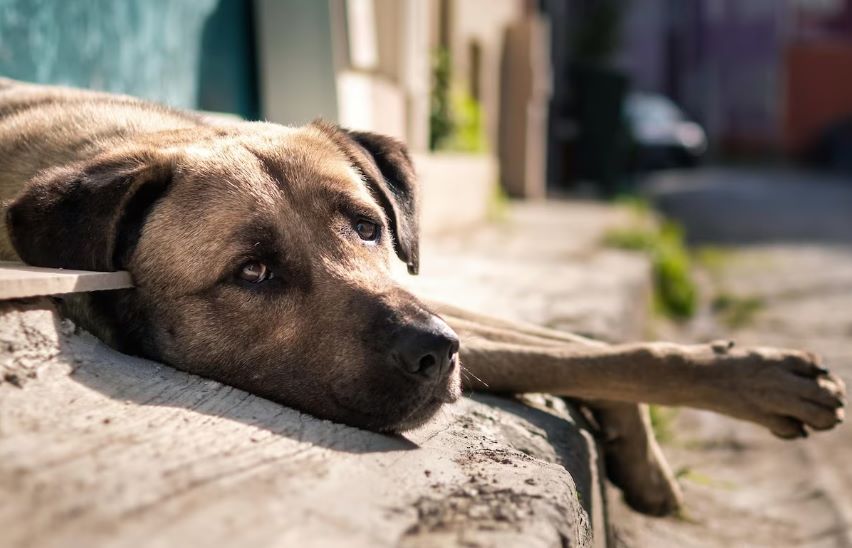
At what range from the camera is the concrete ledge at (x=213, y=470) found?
1552 millimetres

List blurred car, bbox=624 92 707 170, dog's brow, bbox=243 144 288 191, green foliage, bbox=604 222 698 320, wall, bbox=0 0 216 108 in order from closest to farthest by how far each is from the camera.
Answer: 1. dog's brow, bbox=243 144 288 191
2. wall, bbox=0 0 216 108
3. green foliage, bbox=604 222 698 320
4. blurred car, bbox=624 92 707 170

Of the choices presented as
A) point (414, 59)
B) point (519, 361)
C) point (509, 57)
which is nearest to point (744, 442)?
point (519, 361)

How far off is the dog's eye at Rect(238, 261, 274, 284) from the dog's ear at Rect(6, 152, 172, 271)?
33cm

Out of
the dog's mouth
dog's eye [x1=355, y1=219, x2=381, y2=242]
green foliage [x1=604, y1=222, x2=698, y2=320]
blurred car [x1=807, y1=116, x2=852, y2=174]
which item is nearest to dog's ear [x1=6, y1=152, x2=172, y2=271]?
dog's eye [x1=355, y1=219, x2=381, y2=242]

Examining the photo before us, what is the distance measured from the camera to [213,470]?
1.76m

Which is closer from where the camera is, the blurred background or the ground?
the ground

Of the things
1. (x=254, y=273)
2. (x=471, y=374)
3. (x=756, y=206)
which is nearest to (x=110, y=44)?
(x=254, y=273)

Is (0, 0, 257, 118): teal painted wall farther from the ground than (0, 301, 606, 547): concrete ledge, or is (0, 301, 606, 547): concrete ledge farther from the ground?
(0, 0, 257, 118): teal painted wall

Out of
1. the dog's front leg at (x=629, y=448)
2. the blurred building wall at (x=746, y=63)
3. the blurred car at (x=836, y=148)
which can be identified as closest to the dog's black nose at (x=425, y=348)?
the dog's front leg at (x=629, y=448)

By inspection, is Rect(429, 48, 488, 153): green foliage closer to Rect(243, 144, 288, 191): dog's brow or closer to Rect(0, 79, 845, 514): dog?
Rect(0, 79, 845, 514): dog

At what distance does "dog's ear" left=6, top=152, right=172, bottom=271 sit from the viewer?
250 cm

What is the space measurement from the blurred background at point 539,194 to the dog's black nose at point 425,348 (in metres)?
1.17

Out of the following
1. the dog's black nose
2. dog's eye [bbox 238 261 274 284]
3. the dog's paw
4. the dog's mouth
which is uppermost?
dog's eye [bbox 238 261 274 284]

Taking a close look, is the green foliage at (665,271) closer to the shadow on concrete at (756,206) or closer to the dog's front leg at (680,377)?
the shadow on concrete at (756,206)
